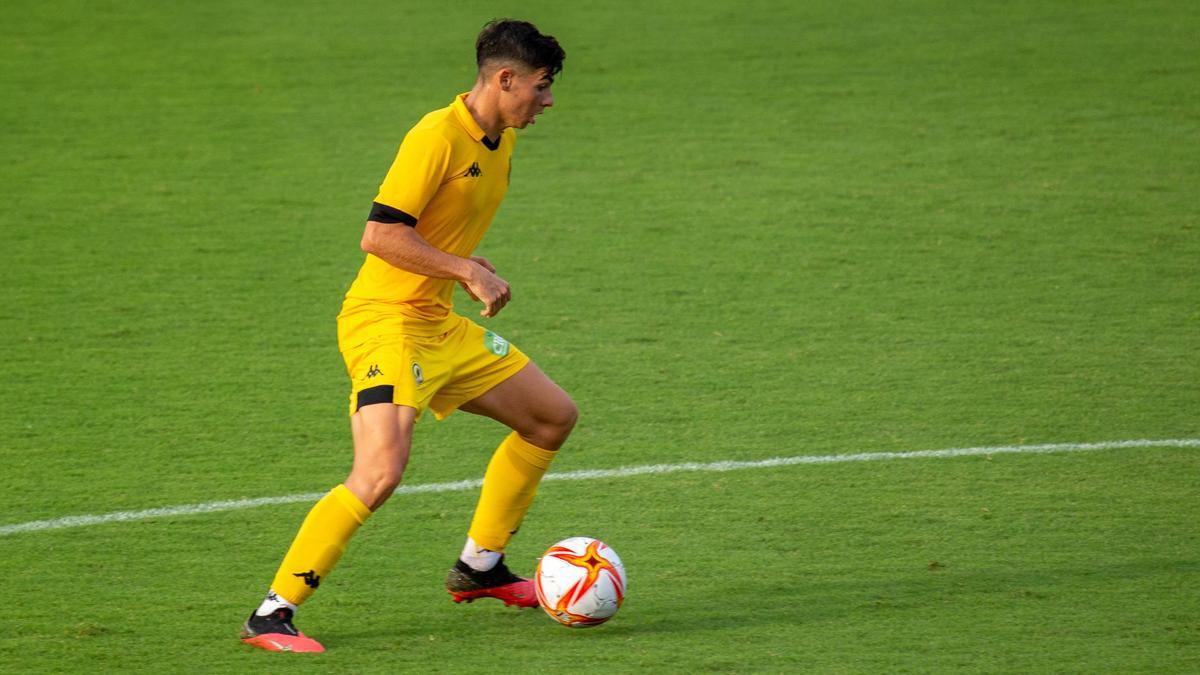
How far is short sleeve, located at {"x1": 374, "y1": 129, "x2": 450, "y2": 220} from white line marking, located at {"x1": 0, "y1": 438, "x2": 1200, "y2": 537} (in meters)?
1.77

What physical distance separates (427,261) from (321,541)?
2.85ft

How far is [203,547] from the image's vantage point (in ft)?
17.6

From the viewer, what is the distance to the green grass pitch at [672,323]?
4.84 meters

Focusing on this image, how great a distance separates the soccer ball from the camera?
4.59 m

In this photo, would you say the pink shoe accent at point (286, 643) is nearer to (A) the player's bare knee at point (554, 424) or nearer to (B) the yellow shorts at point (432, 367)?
(B) the yellow shorts at point (432, 367)

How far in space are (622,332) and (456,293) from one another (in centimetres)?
122

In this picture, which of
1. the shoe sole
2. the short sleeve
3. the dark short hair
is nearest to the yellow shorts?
the short sleeve

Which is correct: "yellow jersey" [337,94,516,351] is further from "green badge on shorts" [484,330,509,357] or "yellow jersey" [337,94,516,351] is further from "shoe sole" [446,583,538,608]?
"shoe sole" [446,583,538,608]

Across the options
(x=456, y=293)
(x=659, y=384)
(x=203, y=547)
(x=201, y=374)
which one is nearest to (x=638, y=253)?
(x=456, y=293)

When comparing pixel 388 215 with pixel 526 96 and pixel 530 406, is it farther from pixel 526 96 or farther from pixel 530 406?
pixel 530 406

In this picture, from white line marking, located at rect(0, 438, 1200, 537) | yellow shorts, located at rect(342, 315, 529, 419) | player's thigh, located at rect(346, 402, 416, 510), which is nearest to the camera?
player's thigh, located at rect(346, 402, 416, 510)

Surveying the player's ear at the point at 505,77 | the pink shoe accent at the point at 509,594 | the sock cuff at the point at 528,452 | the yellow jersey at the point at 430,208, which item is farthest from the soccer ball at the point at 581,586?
the player's ear at the point at 505,77

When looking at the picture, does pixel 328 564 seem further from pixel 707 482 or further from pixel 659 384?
pixel 659 384

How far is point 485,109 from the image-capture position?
4.65 meters
